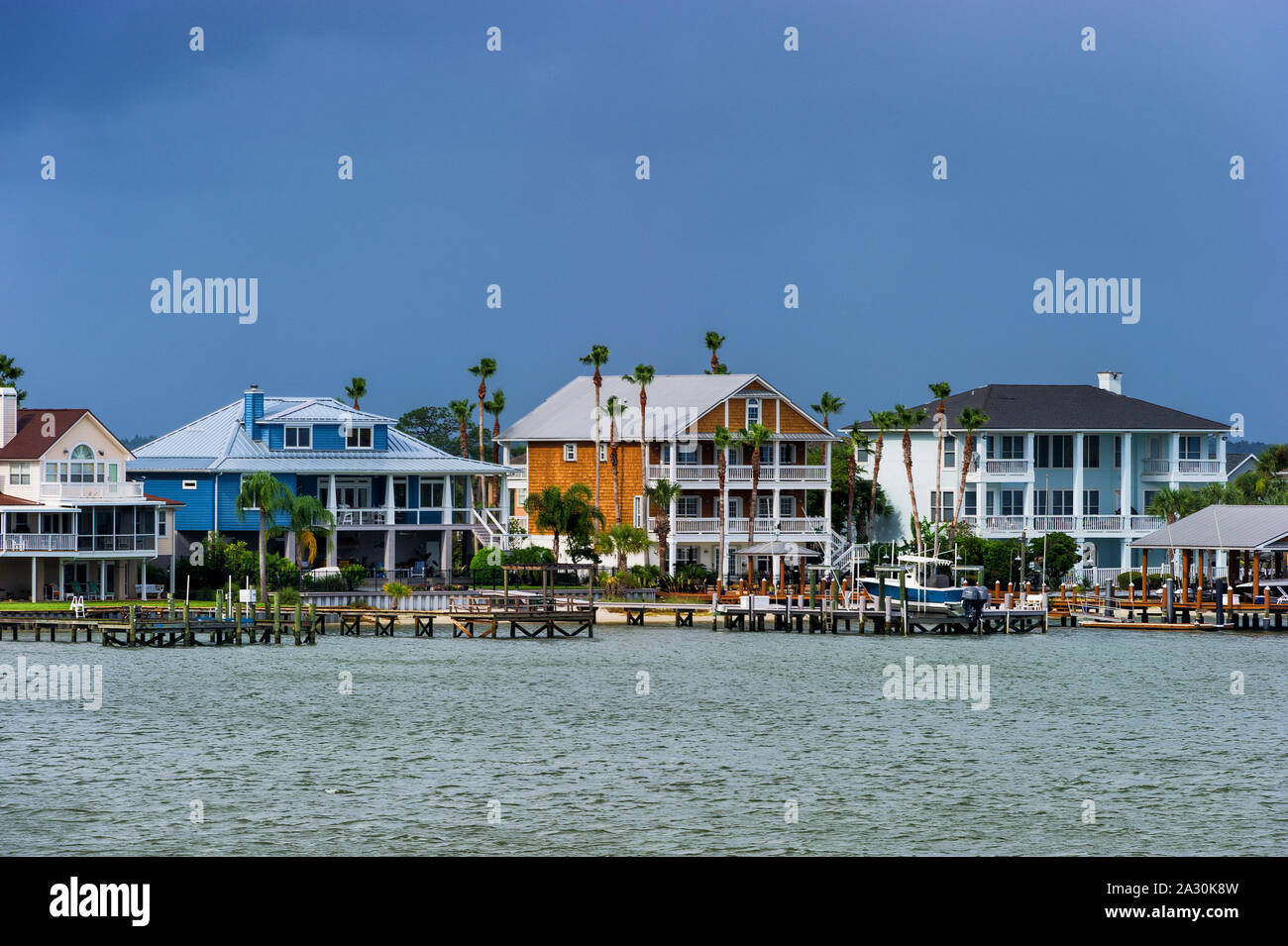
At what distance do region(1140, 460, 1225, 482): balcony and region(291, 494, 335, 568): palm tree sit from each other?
46307 mm

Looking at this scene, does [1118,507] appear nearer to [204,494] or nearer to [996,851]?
[204,494]

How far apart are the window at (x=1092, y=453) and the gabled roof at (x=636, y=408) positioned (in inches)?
617

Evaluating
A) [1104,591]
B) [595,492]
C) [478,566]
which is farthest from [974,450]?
[478,566]

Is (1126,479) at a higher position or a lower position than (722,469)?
lower

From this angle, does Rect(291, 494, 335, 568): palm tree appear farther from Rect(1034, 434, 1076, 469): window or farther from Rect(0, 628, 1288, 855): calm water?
Rect(1034, 434, 1076, 469): window

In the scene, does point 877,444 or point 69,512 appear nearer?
point 69,512

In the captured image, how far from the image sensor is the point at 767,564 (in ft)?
286

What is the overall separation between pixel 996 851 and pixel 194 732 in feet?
72.1

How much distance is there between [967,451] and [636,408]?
1798cm

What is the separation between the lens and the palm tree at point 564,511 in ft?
263

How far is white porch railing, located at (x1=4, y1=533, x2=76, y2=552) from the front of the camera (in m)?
69.0

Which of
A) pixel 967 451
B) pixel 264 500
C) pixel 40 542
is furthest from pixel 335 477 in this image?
pixel 967 451

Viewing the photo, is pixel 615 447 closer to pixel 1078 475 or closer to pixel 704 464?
pixel 704 464

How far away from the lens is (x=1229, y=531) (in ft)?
237
